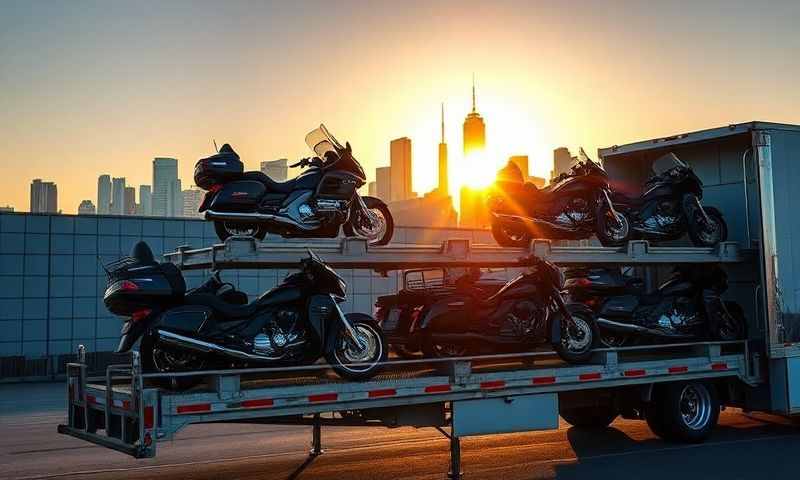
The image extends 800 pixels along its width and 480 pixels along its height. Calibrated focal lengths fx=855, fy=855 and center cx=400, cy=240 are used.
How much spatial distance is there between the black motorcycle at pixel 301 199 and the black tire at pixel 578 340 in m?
2.16

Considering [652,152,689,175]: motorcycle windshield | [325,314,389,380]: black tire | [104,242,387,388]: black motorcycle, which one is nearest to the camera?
[104,242,387,388]: black motorcycle

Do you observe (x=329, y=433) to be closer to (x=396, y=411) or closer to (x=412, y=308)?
(x=412, y=308)

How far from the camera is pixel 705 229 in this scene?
10578mm

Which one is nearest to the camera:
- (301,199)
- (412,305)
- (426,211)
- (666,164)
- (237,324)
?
(237,324)

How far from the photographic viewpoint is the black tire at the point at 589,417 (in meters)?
11.1

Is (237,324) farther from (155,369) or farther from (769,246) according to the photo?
(769,246)

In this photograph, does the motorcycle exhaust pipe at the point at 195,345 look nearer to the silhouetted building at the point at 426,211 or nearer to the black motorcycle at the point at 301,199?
the black motorcycle at the point at 301,199

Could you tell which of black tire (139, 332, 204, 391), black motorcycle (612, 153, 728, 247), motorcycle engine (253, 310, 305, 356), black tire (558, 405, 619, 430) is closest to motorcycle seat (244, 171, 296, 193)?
motorcycle engine (253, 310, 305, 356)

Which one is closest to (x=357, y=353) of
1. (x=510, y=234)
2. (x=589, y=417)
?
(x=510, y=234)

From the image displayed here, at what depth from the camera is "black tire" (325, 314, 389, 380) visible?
7.53m

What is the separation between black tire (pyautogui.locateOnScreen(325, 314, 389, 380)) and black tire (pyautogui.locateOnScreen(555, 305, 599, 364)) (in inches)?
83.4

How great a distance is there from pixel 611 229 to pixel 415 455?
11.7ft

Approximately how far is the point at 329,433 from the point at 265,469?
2664 mm

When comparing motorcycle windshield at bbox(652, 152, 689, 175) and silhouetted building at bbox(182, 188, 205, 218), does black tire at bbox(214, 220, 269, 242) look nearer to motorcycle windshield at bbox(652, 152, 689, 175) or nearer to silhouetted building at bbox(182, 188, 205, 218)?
silhouetted building at bbox(182, 188, 205, 218)
